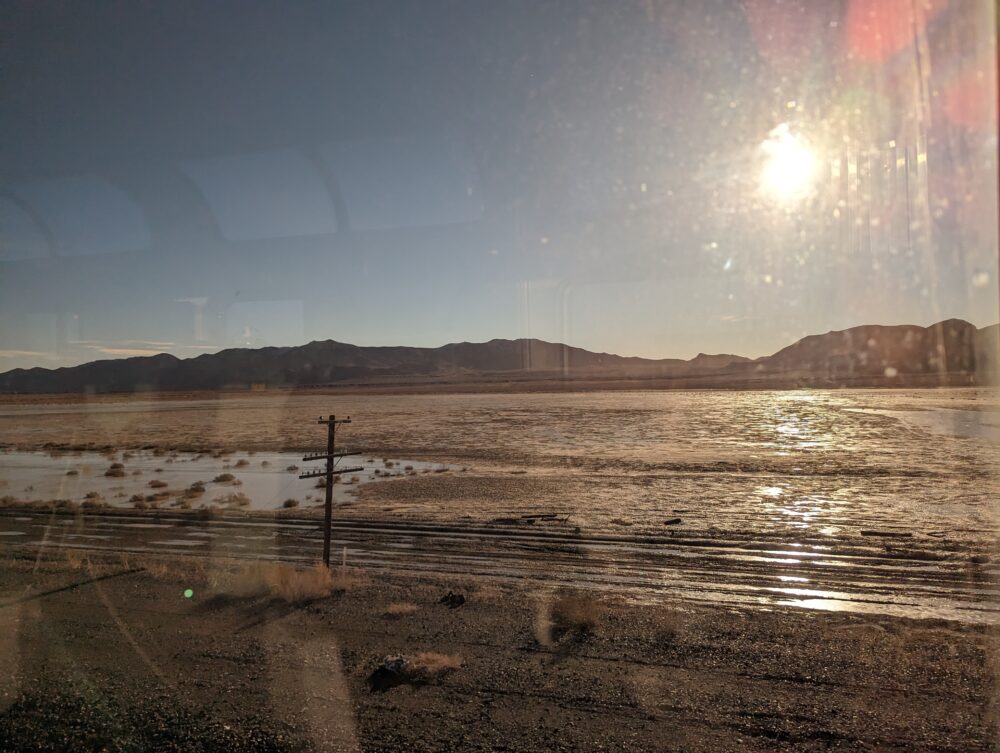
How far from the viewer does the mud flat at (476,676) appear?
714 centimetres

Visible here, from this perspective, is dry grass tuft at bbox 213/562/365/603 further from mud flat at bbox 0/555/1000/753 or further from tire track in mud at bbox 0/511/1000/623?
tire track in mud at bbox 0/511/1000/623

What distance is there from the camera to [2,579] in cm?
1377

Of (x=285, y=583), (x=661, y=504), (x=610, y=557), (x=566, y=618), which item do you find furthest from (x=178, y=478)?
(x=566, y=618)

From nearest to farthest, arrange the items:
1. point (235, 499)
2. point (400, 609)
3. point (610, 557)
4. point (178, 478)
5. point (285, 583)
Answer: point (400, 609)
point (285, 583)
point (610, 557)
point (235, 499)
point (178, 478)

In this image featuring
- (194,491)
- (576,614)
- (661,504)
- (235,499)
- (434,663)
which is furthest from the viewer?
(194,491)

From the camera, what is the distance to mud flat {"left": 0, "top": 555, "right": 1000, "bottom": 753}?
714 cm

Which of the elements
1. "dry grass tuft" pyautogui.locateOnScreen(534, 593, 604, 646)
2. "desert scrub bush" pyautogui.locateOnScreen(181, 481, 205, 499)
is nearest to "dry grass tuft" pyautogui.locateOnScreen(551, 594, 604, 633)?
"dry grass tuft" pyautogui.locateOnScreen(534, 593, 604, 646)

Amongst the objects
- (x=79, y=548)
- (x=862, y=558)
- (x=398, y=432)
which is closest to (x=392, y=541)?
(x=79, y=548)

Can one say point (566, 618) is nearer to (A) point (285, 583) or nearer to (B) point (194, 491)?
(A) point (285, 583)

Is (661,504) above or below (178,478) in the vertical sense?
above

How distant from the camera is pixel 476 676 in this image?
28.6ft

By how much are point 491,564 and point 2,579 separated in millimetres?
9366

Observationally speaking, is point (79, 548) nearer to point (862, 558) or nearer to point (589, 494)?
point (589, 494)

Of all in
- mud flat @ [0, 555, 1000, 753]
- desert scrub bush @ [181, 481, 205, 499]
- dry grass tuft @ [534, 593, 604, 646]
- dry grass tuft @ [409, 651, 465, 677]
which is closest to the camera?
mud flat @ [0, 555, 1000, 753]
